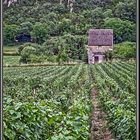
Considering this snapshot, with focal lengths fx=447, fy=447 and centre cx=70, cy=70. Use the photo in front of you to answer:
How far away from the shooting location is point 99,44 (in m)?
2.93

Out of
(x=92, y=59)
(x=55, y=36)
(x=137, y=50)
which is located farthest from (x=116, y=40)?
(x=137, y=50)

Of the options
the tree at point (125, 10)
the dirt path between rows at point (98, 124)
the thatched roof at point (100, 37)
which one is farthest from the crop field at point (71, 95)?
the tree at point (125, 10)

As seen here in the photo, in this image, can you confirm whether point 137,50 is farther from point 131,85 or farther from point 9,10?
point 9,10

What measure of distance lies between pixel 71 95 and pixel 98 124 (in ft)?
1.01

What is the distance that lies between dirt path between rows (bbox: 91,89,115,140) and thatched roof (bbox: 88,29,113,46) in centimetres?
33

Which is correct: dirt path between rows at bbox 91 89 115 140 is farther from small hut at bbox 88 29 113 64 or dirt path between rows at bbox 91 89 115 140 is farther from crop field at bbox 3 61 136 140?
small hut at bbox 88 29 113 64

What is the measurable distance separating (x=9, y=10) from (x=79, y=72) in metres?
0.62

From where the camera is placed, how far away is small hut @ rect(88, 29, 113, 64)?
287 centimetres

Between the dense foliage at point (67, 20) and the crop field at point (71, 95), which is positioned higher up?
the dense foliage at point (67, 20)

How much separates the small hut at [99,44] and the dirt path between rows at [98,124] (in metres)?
0.24

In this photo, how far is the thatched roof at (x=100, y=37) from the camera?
2.87 m

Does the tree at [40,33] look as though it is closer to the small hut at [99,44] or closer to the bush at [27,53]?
the bush at [27,53]

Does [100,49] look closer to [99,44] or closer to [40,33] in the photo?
[99,44]

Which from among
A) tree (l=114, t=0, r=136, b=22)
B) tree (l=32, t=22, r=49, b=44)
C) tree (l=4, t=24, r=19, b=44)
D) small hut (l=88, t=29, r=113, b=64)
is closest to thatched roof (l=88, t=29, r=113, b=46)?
small hut (l=88, t=29, r=113, b=64)
